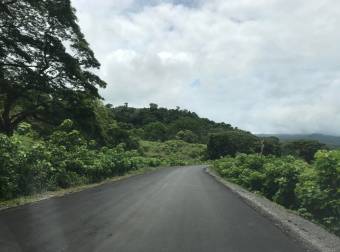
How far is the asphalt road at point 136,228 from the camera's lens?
962 centimetres

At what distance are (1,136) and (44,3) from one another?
1804cm

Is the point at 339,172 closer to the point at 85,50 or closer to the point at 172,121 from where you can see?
the point at 85,50

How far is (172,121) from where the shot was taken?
192 m

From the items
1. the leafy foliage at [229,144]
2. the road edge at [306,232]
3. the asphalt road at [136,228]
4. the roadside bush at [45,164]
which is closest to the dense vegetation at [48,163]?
the roadside bush at [45,164]

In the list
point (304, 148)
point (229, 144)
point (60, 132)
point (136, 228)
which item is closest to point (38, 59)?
point (60, 132)

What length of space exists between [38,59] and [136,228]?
24591 millimetres

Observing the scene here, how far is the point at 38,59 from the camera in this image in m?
34.1

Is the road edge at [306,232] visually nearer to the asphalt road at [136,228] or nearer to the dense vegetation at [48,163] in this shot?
the asphalt road at [136,228]

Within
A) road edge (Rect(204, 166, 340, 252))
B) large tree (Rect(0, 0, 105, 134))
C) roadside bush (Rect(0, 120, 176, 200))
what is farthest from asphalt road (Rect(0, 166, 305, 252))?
large tree (Rect(0, 0, 105, 134))

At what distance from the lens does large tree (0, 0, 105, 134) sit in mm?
33062

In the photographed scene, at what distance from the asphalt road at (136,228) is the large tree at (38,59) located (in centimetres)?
1807

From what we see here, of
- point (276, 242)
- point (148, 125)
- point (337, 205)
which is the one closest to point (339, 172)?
point (337, 205)

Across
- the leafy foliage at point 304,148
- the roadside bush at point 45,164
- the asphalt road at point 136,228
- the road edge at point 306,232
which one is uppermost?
the leafy foliage at point 304,148

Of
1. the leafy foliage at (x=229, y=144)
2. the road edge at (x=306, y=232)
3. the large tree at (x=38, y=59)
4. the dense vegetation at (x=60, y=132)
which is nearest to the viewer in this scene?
the road edge at (x=306, y=232)
